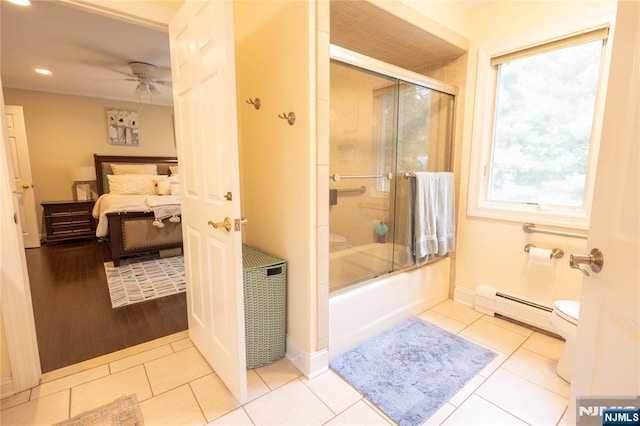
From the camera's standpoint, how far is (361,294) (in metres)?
1.99

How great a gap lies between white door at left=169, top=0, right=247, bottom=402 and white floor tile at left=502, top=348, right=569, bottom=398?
1571 millimetres

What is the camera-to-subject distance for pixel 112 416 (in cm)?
141

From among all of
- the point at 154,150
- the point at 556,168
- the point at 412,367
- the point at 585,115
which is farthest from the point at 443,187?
the point at 154,150

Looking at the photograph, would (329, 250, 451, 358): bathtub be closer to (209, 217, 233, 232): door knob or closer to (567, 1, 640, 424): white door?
(209, 217, 233, 232): door knob

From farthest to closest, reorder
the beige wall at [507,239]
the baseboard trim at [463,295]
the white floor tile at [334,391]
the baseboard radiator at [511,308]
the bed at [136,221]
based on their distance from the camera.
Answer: the bed at [136,221]
the baseboard trim at [463,295]
the baseboard radiator at [511,308]
the beige wall at [507,239]
the white floor tile at [334,391]

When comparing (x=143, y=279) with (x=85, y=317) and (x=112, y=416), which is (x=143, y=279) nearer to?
(x=85, y=317)

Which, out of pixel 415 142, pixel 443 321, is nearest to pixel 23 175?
pixel 415 142

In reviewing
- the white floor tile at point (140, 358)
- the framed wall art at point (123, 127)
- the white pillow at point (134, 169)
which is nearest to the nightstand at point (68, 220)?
the white pillow at point (134, 169)

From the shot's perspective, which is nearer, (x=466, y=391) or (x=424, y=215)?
(x=466, y=391)

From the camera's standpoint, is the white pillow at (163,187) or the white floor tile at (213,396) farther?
the white pillow at (163,187)

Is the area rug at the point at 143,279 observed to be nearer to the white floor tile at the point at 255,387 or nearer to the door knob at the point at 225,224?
the white floor tile at the point at 255,387

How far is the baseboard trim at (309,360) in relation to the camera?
1.69 metres

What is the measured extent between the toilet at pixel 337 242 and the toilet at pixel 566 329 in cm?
134

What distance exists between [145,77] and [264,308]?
146 inches
